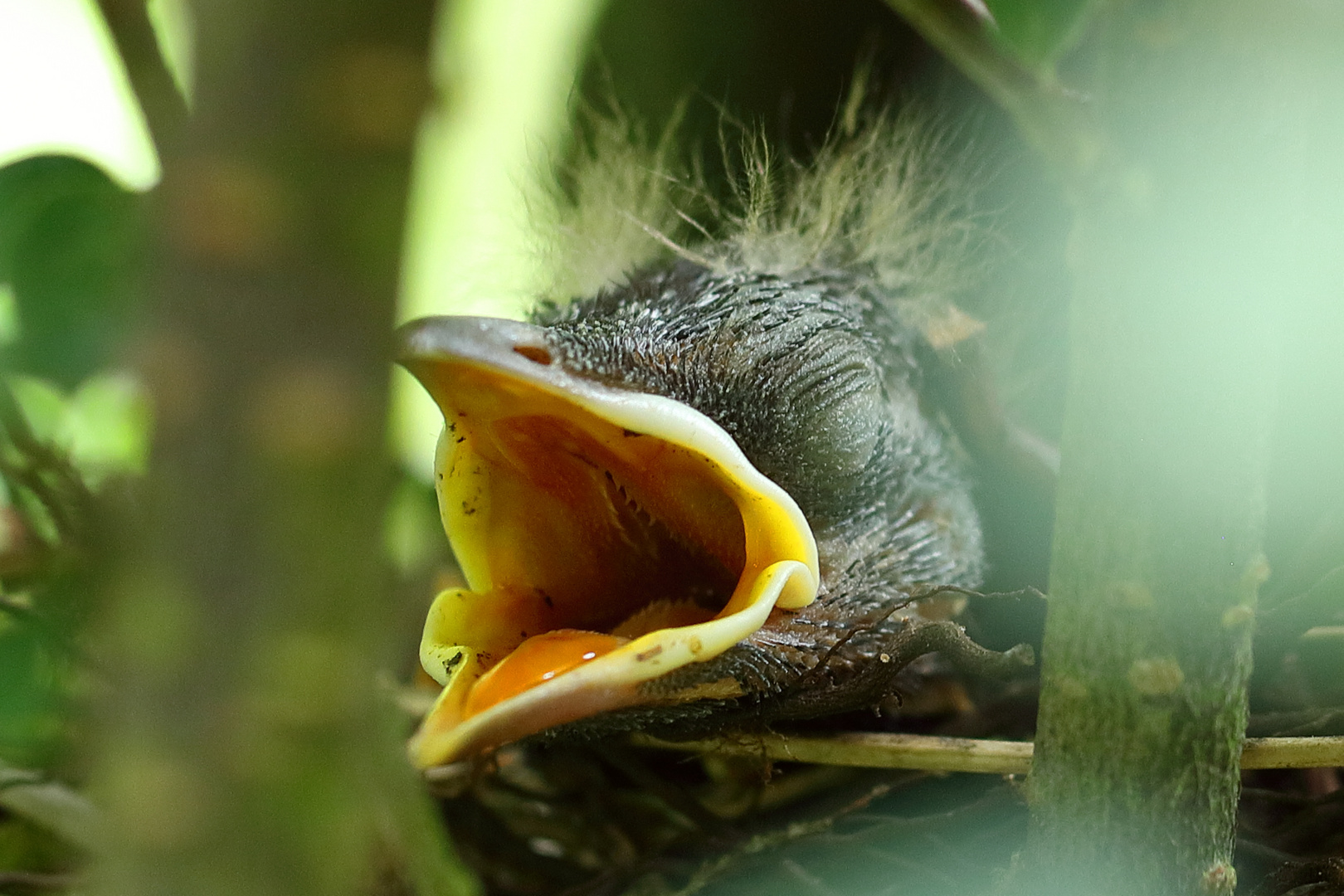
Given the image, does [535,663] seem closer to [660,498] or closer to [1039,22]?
[660,498]

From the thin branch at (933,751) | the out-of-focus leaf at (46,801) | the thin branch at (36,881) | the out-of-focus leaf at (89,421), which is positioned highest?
the out-of-focus leaf at (89,421)

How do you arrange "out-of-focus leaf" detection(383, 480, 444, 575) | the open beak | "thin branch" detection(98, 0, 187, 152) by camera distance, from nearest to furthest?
1. "thin branch" detection(98, 0, 187, 152)
2. the open beak
3. "out-of-focus leaf" detection(383, 480, 444, 575)

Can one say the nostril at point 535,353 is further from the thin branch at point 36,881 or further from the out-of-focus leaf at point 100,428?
the thin branch at point 36,881

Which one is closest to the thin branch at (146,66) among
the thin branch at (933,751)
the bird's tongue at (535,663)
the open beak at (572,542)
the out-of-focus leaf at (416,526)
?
the open beak at (572,542)

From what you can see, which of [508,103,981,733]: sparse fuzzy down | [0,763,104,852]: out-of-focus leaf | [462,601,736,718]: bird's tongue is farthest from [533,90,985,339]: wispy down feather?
[0,763,104,852]: out-of-focus leaf

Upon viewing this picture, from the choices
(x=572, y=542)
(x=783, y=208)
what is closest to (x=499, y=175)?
(x=783, y=208)

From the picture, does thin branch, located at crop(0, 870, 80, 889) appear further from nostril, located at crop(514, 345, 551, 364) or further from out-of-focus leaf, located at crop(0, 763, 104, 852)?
nostril, located at crop(514, 345, 551, 364)
